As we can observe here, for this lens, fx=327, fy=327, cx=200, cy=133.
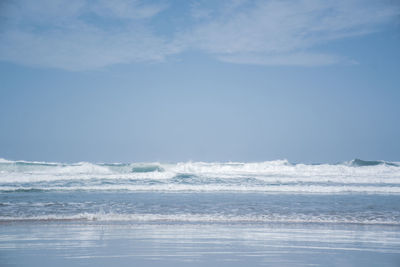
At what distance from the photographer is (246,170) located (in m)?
35.4

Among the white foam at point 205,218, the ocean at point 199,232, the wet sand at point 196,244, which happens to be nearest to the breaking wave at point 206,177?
the ocean at point 199,232

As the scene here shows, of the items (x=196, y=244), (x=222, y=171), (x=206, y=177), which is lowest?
(x=196, y=244)

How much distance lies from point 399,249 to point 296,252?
1.89 meters

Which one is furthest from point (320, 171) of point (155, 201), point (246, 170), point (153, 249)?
point (153, 249)

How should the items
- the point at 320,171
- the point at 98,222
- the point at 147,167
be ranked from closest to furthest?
the point at 98,222
the point at 320,171
the point at 147,167

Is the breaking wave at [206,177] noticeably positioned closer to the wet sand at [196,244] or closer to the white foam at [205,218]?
the white foam at [205,218]

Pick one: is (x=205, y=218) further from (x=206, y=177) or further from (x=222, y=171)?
(x=222, y=171)

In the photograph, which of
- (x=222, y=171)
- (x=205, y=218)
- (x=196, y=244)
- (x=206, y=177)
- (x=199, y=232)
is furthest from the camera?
(x=222, y=171)

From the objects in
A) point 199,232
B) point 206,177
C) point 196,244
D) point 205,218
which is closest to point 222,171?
point 206,177

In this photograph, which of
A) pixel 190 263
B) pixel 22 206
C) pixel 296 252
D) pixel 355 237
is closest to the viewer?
pixel 190 263

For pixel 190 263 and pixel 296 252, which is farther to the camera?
pixel 296 252

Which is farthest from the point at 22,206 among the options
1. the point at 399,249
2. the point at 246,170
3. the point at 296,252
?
the point at 246,170

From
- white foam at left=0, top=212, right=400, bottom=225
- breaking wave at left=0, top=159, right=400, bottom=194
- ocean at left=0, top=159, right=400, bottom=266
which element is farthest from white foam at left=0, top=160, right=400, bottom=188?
white foam at left=0, top=212, right=400, bottom=225

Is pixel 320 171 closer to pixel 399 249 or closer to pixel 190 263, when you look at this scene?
pixel 399 249
